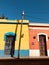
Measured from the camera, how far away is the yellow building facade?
48.3ft

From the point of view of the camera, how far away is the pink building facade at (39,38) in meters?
16.6

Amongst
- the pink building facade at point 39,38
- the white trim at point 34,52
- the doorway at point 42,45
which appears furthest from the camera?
the doorway at point 42,45

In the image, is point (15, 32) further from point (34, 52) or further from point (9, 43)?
point (34, 52)

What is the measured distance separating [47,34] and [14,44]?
14.9ft

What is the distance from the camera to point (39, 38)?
1702cm

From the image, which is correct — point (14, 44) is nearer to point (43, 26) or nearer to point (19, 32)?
point (19, 32)

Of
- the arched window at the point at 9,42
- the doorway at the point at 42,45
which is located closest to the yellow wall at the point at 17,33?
the arched window at the point at 9,42

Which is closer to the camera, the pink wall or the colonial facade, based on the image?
the colonial facade

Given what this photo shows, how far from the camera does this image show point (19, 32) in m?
15.1

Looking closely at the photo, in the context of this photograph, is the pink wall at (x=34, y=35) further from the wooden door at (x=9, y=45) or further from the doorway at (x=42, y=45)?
the wooden door at (x=9, y=45)

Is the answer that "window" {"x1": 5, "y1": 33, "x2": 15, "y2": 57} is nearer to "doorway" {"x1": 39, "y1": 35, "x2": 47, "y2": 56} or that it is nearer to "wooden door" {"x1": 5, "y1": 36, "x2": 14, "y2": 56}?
"wooden door" {"x1": 5, "y1": 36, "x2": 14, "y2": 56}

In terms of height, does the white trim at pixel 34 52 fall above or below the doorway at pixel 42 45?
below

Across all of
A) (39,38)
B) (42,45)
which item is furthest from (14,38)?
(42,45)

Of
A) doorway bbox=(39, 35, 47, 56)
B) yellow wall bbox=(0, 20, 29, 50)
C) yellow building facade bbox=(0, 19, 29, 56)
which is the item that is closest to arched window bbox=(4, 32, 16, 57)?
yellow building facade bbox=(0, 19, 29, 56)
